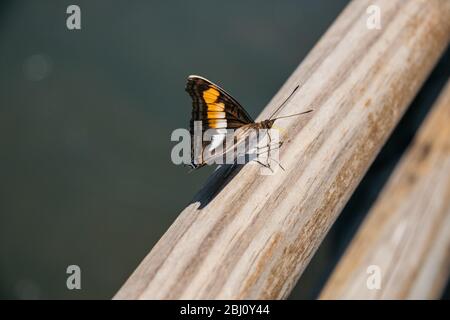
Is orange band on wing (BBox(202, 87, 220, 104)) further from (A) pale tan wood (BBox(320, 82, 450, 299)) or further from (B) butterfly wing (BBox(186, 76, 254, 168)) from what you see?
(A) pale tan wood (BBox(320, 82, 450, 299))

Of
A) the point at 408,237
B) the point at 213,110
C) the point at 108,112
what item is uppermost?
the point at 108,112

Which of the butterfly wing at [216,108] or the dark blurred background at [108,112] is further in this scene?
the dark blurred background at [108,112]

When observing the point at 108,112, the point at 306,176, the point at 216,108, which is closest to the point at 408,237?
the point at 306,176

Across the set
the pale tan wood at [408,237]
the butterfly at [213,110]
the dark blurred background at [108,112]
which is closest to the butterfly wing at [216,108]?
the butterfly at [213,110]

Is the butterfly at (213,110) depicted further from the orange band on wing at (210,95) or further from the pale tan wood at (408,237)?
the pale tan wood at (408,237)

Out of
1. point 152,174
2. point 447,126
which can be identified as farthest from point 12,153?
point 447,126

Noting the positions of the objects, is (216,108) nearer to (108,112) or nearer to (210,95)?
(210,95)
